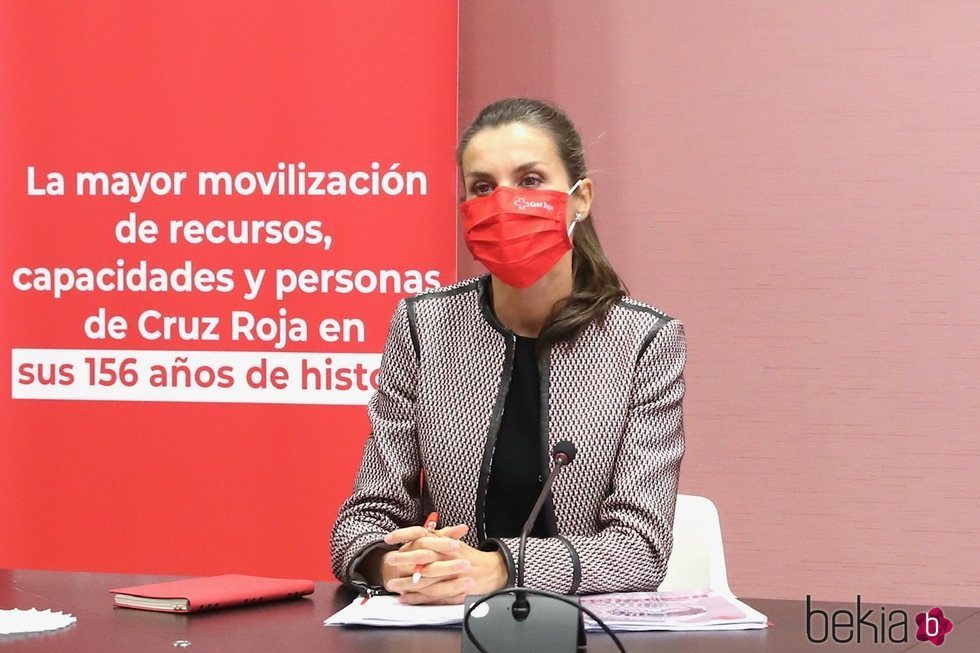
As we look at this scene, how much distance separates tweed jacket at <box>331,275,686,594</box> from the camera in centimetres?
189

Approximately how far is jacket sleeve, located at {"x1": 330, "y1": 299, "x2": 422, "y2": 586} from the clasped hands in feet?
0.63

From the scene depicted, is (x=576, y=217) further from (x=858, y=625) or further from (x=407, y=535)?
(x=858, y=625)

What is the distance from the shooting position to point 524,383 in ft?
6.68

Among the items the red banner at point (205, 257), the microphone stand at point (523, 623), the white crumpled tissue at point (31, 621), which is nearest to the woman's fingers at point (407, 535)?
the microphone stand at point (523, 623)

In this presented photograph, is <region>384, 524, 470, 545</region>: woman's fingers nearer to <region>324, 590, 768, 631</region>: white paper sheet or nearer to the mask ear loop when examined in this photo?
<region>324, 590, 768, 631</region>: white paper sheet

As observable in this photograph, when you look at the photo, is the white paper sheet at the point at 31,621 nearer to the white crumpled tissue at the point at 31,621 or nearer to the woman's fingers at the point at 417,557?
the white crumpled tissue at the point at 31,621

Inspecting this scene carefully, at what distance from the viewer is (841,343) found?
10.3 feet

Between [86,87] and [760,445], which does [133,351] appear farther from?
[760,445]

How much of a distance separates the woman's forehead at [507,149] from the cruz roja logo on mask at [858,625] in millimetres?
858

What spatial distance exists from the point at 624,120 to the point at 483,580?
1.93 metres

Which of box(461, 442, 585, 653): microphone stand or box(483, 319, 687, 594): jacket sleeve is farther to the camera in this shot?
box(483, 319, 687, 594): jacket sleeve

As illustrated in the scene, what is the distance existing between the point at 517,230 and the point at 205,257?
1320mm

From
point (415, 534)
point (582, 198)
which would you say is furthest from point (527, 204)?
point (415, 534)

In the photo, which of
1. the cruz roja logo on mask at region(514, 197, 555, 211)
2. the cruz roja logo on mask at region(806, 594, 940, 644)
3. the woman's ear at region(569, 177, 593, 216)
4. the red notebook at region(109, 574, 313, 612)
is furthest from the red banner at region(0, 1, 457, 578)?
the cruz roja logo on mask at region(806, 594, 940, 644)
